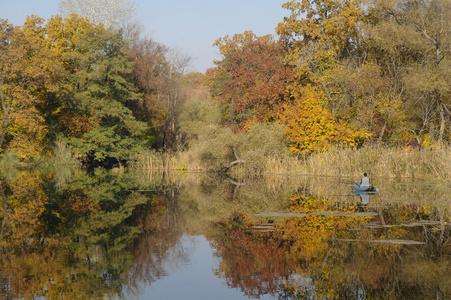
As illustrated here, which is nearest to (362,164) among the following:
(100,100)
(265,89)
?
(265,89)

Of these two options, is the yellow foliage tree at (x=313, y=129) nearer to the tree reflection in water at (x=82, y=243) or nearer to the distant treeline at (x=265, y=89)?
the distant treeline at (x=265, y=89)

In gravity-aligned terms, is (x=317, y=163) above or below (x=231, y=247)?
above

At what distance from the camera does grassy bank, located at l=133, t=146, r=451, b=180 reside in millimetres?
21828

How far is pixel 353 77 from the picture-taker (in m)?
31.2

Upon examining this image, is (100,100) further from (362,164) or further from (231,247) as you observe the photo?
(231,247)

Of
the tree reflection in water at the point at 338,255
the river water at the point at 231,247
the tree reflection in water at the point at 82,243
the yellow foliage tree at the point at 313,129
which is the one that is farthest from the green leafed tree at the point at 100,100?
the tree reflection in water at the point at 338,255

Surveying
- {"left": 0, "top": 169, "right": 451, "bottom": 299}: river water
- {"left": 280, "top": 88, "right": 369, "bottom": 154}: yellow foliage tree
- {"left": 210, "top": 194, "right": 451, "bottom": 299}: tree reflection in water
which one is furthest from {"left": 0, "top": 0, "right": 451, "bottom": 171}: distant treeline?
{"left": 210, "top": 194, "right": 451, "bottom": 299}: tree reflection in water

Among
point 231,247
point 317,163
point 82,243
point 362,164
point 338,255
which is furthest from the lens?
point 317,163

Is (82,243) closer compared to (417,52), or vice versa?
(82,243)

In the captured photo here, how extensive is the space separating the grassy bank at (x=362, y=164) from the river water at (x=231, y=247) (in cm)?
433

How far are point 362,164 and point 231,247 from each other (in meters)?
16.4

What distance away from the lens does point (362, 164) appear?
24.4 meters

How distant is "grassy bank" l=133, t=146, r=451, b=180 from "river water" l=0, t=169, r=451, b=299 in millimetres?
4335

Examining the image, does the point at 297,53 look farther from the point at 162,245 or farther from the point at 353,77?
the point at 162,245
